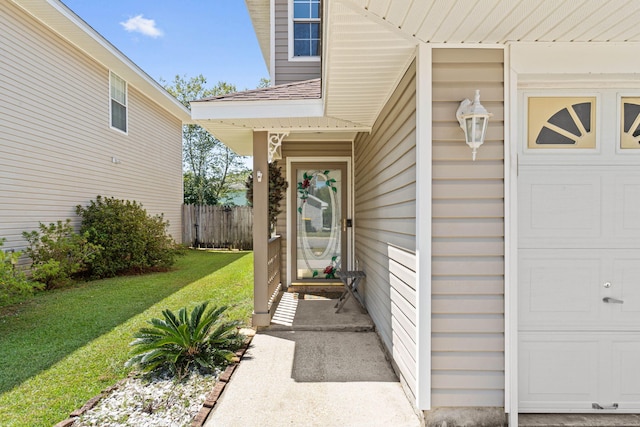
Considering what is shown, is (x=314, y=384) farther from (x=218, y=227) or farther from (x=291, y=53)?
(x=218, y=227)

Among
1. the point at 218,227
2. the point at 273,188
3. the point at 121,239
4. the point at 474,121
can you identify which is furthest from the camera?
the point at 218,227

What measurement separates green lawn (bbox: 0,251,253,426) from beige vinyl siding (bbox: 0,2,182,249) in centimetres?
173

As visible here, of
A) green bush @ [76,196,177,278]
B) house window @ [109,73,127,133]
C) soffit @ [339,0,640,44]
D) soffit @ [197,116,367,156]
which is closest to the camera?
soffit @ [339,0,640,44]

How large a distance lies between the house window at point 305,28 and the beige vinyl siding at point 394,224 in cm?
261

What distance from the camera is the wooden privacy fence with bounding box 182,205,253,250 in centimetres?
1222

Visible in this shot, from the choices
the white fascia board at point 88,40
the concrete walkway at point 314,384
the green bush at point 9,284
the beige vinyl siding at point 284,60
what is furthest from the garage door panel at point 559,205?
the white fascia board at point 88,40

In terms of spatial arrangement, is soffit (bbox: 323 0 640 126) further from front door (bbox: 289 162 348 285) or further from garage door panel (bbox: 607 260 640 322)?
front door (bbox: 289 162 348 285)

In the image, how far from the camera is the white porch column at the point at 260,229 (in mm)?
3902

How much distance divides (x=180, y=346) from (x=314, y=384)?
118 cm

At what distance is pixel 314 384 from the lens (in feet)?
8.84

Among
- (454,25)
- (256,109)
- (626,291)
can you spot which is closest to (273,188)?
(256,109)

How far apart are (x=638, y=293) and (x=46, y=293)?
741cm

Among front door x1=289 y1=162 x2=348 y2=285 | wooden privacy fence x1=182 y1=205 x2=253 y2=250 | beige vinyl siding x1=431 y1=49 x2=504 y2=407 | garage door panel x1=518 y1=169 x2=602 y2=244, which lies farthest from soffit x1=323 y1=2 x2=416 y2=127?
wooden privacy fence x1=182 y1=205 x2=253 y2=250

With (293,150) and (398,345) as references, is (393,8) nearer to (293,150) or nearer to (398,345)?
(398,345)
